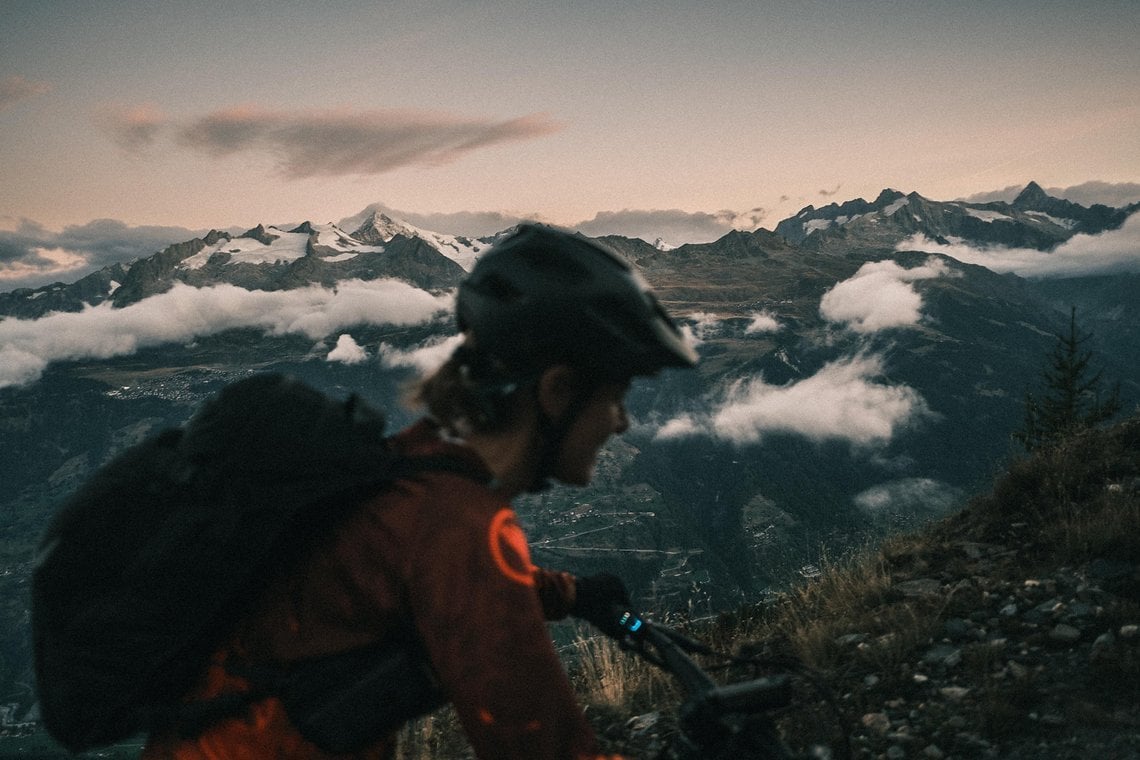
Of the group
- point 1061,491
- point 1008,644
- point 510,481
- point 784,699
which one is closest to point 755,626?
point 1008,644

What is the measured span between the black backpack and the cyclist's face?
1.91ft

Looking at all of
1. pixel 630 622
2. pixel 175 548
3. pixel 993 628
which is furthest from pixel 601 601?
pixel 993 628

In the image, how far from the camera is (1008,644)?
214 inches

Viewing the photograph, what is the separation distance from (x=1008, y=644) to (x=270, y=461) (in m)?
6.10

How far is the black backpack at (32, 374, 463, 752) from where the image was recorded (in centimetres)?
209

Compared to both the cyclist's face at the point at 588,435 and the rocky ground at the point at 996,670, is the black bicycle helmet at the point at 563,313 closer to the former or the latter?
the cyclist's face at the point at 588,435

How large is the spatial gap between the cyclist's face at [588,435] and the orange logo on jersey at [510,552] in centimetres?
66

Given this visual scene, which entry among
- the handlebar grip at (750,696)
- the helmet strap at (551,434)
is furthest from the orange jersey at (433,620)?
the handlebar grip at (750,696)

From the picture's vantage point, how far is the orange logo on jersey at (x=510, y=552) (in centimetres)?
196

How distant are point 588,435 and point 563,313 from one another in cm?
55

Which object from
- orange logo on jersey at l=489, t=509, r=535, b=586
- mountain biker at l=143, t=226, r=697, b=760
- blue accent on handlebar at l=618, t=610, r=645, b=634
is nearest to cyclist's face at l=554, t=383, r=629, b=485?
mountain biker at l=143, t=226, r=697, b=760

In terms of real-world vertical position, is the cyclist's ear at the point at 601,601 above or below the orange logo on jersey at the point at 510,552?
below

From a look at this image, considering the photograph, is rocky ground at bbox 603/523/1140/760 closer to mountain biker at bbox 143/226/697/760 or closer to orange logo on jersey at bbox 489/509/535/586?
mountain biker at bbox 143/226/697/760

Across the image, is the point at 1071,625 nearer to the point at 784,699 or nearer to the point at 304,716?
the point at 784,699
